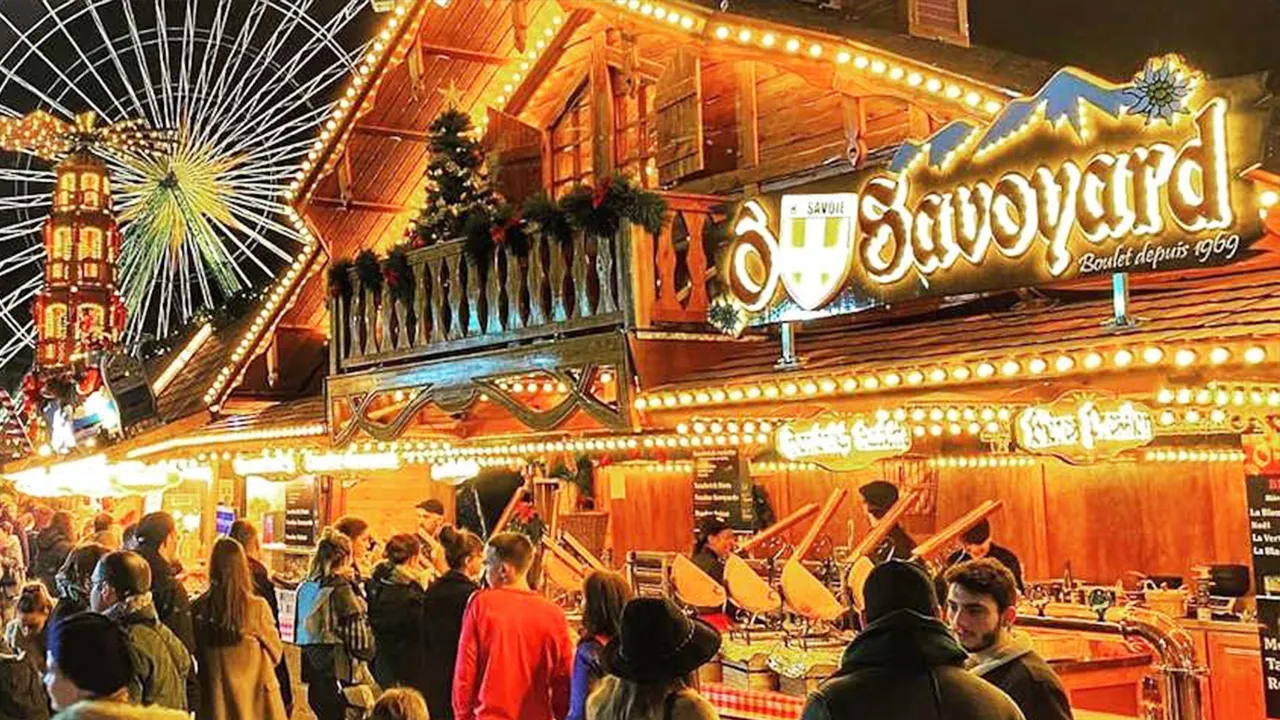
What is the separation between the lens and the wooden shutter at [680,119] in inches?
416

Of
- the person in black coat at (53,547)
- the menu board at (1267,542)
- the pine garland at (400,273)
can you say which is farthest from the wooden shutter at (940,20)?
the person in black coat at (53,547)

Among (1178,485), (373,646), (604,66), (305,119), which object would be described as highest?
(305,119)

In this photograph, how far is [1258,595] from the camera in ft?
29.8

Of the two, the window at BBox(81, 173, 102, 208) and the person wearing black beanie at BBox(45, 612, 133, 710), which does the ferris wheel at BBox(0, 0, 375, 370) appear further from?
the person wearing black beanie at BBox(45, 612, 133, 710)

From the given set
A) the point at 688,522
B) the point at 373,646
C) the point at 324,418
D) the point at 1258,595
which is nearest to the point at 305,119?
the point at 324,418

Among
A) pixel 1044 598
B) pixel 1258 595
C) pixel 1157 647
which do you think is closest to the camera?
pixel 1157 647

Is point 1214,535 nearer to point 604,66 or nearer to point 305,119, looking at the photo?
point 604,66

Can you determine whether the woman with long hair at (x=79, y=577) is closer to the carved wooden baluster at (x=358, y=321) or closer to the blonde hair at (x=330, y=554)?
the blonde hair at (x=330, y=554)

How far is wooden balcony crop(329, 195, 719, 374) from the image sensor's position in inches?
356

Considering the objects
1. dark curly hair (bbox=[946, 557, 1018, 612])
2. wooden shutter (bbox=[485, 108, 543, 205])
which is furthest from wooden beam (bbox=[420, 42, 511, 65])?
dark curly hair (bbox=[946, 557, 1018, 612])

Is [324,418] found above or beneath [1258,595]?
above

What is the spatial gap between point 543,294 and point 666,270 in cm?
106

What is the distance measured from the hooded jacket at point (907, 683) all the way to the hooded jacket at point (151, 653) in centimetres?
355

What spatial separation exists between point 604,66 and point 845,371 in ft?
16.1
